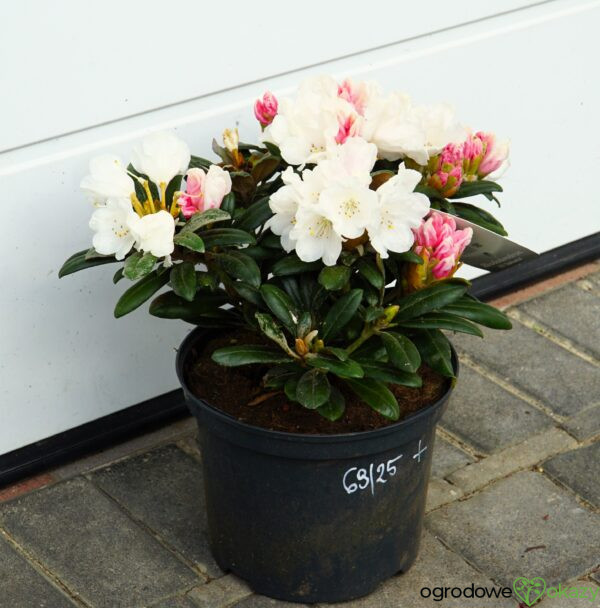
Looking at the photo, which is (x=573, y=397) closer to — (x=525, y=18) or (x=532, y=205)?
(x=532, y=205)

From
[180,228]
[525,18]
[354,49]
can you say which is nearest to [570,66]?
[525,18]

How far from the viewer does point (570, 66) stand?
3281 millimetres

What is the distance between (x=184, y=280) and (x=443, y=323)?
1.59 ft

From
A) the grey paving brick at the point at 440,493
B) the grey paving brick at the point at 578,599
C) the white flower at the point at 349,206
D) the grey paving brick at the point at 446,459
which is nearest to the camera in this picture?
the white flower at the point at 349,206

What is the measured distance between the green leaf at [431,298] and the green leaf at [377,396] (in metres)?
0.13

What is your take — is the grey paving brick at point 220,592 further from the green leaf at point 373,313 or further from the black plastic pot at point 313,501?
the green leaf at point 373,313

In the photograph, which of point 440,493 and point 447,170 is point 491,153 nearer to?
point 447,170

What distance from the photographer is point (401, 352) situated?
2.05 metres

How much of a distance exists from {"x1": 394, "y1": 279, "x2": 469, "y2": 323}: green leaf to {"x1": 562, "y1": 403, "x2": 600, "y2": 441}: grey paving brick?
3.12 feet

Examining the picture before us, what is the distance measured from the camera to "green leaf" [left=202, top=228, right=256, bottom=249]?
6.84ft

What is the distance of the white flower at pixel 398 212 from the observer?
6.59 feet

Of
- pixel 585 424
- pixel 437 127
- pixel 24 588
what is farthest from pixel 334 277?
pixel 585 424

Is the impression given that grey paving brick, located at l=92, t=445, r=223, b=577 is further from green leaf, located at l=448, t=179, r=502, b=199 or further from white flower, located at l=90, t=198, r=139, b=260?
green leaf, located at l=448, t=179, r=502, b=199

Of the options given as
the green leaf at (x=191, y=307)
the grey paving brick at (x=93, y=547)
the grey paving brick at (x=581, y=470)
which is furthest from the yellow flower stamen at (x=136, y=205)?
the grey paving brick at (x=581, y=470)
